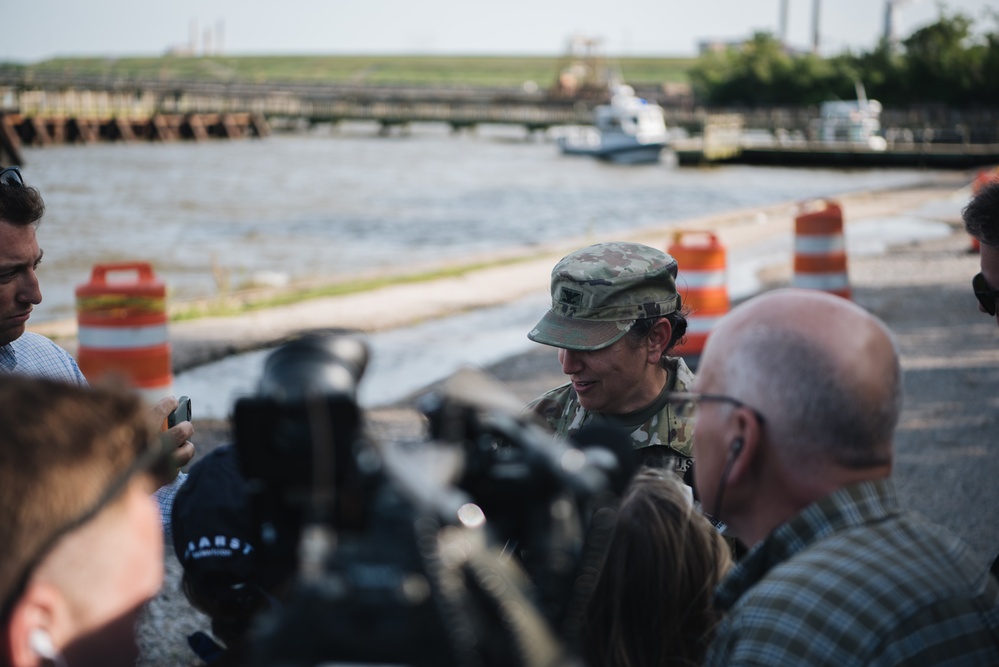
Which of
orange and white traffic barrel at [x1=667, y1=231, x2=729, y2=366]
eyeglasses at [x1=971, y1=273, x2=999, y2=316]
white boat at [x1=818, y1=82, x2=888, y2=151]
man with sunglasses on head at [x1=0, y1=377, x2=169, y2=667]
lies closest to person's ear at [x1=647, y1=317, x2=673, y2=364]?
eyeglasses at [x1=971, y1=273, x2=999, y2=316]

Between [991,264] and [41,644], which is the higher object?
[991,264]

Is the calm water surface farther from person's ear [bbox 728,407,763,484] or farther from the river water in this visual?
person's ear [bbox 728,407,763,484]

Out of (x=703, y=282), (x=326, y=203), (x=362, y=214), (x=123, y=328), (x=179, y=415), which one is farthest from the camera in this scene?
(x=326, y=203)

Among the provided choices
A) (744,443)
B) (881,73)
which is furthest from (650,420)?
(881,73)

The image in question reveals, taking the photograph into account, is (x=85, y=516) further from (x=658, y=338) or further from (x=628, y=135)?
(x=628, y=135)

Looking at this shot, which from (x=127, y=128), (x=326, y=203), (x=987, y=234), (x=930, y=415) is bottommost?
(x=326, y=203)

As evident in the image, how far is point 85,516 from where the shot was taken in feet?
4.30

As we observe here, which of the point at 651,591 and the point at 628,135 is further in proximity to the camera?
the point at 628,135

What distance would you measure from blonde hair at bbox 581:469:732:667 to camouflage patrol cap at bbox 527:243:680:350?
1.27 meters

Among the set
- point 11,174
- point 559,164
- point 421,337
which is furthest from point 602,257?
point 559,164

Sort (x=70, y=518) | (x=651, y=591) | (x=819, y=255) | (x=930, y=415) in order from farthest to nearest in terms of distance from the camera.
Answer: (x=819, y=255), (x=930, y=415), (x=651, y=591), (x=70, y=518)

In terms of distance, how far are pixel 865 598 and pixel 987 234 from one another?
2072 millimetres

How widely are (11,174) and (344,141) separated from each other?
9833 cm

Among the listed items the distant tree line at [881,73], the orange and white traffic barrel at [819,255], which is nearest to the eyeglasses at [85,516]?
the orange and white traffic barrel at [819,255]
